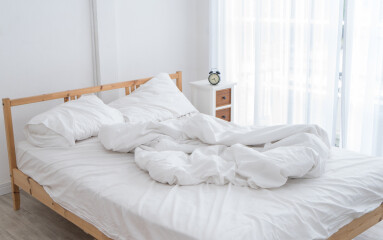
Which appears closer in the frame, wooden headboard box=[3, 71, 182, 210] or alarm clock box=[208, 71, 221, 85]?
wooden headboard box=[3, 71, 182, 210]

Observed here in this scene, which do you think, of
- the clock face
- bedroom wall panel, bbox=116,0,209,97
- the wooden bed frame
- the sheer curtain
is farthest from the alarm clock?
bedroom wall panel, bbox=116,0,209,97

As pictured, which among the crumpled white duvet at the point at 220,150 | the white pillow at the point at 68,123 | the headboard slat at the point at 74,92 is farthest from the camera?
the headboard slat at the point at 74,92

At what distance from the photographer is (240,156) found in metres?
2.51

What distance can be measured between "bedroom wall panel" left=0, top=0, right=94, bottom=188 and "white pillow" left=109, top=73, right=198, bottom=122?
18.5 inches

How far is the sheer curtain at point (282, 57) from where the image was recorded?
372 centimetres

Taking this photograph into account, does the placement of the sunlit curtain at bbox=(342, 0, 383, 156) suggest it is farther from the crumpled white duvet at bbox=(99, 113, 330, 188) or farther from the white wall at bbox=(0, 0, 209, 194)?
the white wall at bbox=(0, 0, 209, 194)

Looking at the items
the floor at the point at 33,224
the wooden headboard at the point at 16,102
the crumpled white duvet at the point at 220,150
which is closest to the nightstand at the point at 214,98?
the wooden headboard at the point at 16,102

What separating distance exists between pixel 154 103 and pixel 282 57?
1206 mm

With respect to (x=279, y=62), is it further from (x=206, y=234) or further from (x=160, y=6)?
(x=206, y=234)

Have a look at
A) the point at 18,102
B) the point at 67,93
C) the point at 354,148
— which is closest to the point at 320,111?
the point at 354,148

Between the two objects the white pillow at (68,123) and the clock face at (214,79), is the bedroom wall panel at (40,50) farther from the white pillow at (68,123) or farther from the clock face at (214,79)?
the clock face at (214,79)

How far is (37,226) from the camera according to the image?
306 cm

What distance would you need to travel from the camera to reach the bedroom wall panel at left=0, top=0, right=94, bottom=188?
11.2 ft

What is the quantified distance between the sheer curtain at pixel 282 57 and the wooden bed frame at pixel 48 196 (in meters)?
0.69
